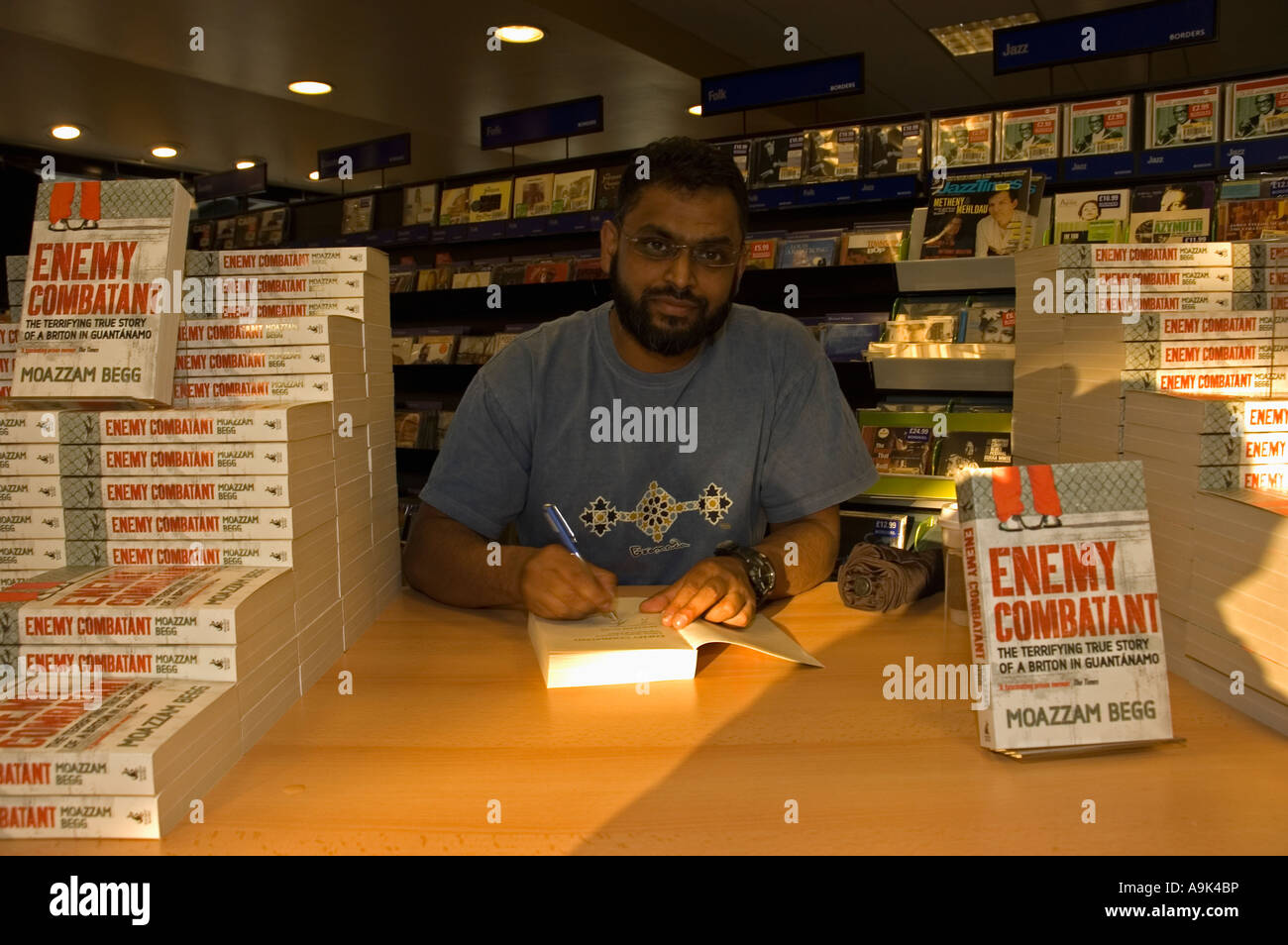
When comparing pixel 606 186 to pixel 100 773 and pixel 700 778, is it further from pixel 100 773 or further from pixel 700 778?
pixel 100 773

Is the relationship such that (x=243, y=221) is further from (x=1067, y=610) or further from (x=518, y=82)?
(x=1067, y=610)

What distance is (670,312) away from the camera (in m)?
1.99

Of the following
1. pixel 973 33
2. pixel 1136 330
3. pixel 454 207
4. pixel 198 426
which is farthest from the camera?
pixel 973 33

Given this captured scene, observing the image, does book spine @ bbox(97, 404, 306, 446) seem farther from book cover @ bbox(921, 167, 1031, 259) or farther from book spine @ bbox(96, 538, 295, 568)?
book cover @ bbox(921, 167, 1031, 259)

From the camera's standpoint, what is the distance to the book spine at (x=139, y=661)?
1064 millimetres

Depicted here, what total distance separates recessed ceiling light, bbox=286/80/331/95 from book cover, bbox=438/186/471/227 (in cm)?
→ 160

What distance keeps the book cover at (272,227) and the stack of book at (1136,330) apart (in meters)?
7.06

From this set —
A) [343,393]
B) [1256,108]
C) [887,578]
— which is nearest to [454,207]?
[1256,108]

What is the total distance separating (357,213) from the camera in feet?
23.5

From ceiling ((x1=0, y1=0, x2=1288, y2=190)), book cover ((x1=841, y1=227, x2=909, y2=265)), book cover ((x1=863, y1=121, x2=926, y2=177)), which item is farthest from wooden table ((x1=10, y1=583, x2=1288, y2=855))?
ceiling ((x1=0, y1=0, x2=1288, y2=190))

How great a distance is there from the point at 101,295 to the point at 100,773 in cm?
71

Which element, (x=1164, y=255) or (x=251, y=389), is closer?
(x=251, y=389)

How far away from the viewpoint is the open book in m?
1.30

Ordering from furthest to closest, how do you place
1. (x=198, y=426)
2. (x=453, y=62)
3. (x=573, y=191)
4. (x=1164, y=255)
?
(x=453, y=62) < (x=573, y=191) < (x=1164, y=255) < (x=198, y=426)
